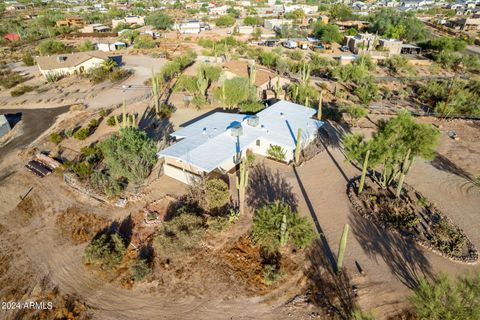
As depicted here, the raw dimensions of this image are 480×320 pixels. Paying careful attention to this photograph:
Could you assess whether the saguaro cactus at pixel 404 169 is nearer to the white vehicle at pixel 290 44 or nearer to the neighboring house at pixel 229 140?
the neighboring house at pixel 229 140

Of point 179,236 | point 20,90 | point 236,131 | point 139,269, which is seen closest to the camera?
point 139,269

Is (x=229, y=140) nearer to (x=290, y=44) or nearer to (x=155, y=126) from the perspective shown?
(x=155, y=126)

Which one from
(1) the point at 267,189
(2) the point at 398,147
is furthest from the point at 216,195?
(2) the point at 398,147

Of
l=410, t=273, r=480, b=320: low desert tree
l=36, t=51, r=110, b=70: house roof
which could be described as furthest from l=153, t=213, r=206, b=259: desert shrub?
l=36, t=51, r=110, b=70: house roof

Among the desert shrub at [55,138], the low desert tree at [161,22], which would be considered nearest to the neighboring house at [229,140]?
the desert shrub at [55,138]

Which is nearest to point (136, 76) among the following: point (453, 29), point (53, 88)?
point (53, 88)

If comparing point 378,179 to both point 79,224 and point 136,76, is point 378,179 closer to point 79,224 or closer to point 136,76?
point 79,224
